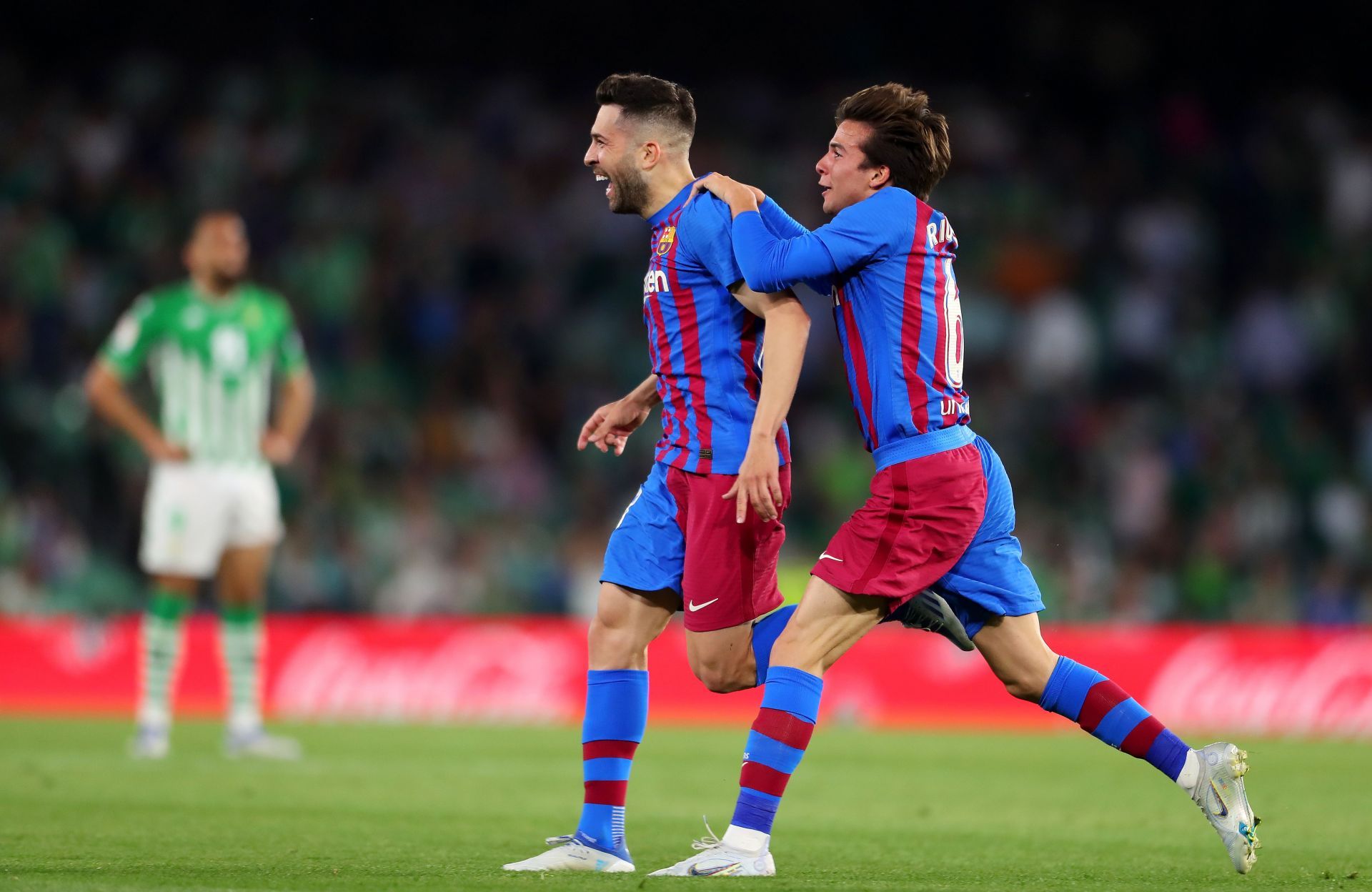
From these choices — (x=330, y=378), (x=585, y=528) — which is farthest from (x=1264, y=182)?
(x=330, y=378)

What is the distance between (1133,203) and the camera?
54.2ft

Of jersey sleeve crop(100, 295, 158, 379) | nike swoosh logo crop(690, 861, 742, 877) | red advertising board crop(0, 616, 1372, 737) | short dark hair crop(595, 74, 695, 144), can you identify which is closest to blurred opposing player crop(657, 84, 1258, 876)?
nike swoosh logo crop(690, 861, 742, 877)

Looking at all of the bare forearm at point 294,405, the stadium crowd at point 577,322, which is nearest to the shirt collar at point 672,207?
the bare forearm at point 294,405

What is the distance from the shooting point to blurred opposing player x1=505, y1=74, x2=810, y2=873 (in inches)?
198

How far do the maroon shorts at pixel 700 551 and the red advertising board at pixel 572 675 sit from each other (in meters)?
7.08

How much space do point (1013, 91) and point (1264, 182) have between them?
2.59 metres

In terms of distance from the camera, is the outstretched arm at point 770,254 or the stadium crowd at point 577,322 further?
the stadium crowd at point 577,322

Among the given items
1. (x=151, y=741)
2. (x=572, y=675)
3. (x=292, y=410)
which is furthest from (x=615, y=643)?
(x=572, y=675)

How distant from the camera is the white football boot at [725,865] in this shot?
15.2 feet

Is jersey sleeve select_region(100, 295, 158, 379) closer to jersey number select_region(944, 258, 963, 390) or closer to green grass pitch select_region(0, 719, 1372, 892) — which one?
green grass pitch select_region(0, 719, 1372, 892)

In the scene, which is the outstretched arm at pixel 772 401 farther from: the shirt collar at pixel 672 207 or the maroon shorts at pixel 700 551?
the shirt collar at pixel 672 207

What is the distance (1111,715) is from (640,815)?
2339 millimetres

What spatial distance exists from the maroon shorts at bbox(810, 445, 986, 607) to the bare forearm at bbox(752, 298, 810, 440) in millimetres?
316

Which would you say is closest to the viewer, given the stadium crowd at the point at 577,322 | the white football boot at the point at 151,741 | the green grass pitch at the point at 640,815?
the green grass pitch at the point at 640,815
